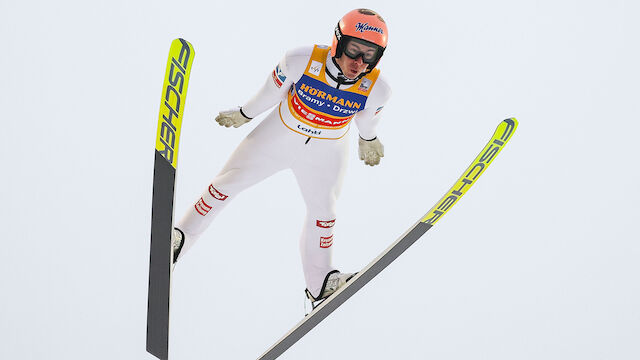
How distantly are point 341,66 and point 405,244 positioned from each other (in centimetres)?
80

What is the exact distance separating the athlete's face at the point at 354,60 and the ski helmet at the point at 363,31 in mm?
13

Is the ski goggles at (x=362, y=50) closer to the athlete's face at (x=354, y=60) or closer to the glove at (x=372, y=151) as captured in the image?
the athlete's face at (x=354, y=60)

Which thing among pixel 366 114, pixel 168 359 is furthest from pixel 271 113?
pixel 168 359

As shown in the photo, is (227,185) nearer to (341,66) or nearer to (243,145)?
(243,145)

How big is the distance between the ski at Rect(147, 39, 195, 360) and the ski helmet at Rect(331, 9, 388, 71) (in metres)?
0.62

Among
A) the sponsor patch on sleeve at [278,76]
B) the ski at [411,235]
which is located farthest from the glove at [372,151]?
the sponsor patch on sleeve at [278,76]

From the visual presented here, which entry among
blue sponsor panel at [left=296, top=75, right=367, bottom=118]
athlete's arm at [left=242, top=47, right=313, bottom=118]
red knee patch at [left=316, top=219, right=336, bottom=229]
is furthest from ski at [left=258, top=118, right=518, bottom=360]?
athlete's arm at [left=242, top=47, right=313, bottom=118]

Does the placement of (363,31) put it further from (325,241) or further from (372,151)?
(325,241)

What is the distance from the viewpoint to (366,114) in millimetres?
3100

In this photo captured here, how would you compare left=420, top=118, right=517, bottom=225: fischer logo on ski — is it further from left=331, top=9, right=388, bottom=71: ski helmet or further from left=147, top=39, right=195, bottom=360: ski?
left=147, top=39, right=195, bottom=360: ski

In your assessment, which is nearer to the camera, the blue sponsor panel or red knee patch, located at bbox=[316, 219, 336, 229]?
the blue sponsor panel

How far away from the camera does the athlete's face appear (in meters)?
2.78

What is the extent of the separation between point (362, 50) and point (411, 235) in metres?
0.82

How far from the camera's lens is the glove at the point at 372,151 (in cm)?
319
